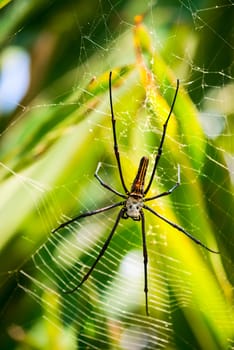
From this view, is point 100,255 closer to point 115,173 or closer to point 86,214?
point 86,214

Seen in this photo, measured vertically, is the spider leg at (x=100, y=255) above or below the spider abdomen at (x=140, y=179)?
below

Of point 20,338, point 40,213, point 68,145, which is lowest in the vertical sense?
point 20,338

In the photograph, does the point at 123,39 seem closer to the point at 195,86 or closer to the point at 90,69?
the point at 90,69

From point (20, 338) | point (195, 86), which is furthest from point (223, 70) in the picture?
point (20, 338)

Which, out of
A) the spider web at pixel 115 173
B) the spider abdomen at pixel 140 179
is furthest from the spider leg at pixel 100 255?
the spider abdomen at pixel 140 179

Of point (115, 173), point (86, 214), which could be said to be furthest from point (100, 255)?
point (115, 173)

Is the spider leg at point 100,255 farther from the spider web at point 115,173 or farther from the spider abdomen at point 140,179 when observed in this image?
the spider abdomen at point 140,179

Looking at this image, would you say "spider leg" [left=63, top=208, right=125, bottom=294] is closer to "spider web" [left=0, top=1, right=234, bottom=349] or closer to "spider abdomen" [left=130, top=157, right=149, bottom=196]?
"spider web" [left=0, top=1, right=234, bottom=349]

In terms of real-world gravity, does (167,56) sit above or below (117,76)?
above
